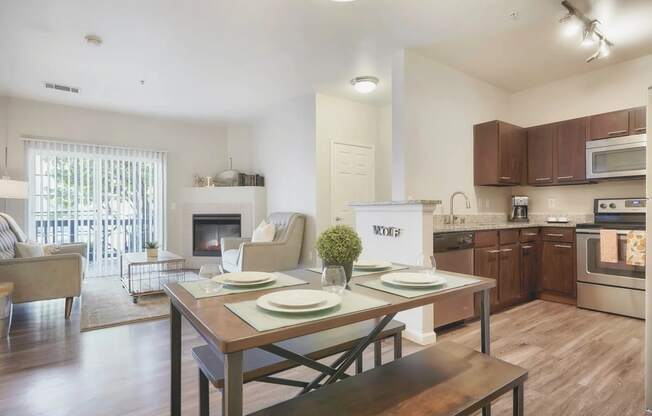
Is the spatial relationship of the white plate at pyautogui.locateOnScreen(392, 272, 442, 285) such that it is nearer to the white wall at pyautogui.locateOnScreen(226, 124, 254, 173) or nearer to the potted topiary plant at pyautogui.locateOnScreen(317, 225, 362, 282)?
the potted topiary plant at pyautogui.locateOnScreen(317, 225, 362, 282)

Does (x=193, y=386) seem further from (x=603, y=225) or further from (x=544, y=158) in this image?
(x=544, y=158)

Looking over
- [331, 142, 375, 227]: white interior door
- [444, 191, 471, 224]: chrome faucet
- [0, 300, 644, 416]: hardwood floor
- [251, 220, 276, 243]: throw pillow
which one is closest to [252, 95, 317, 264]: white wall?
[331, 142, 375, 227]: white interior door

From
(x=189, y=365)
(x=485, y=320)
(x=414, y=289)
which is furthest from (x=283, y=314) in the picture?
(x=189, y=365)

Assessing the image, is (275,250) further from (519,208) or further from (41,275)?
(519,208)

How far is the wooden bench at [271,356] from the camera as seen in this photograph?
1284mm

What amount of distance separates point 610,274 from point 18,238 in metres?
6.24

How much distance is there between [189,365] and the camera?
2.41 metres

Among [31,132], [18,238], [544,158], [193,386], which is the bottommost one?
[193,386]

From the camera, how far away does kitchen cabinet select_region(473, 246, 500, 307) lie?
3211 millimetres

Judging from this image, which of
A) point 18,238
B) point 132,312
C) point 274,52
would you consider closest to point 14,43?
point 18,238

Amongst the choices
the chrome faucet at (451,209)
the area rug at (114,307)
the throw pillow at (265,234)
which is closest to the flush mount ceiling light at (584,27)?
the chrome faucet at (451,209)

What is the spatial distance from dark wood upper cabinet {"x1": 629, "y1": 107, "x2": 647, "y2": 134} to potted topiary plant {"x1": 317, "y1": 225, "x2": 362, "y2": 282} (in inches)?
143

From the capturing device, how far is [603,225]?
134 inches

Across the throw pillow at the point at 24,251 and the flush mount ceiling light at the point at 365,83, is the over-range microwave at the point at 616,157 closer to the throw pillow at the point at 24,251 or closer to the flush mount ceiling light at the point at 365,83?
the flush mount ceiling light at the point at 365,83
